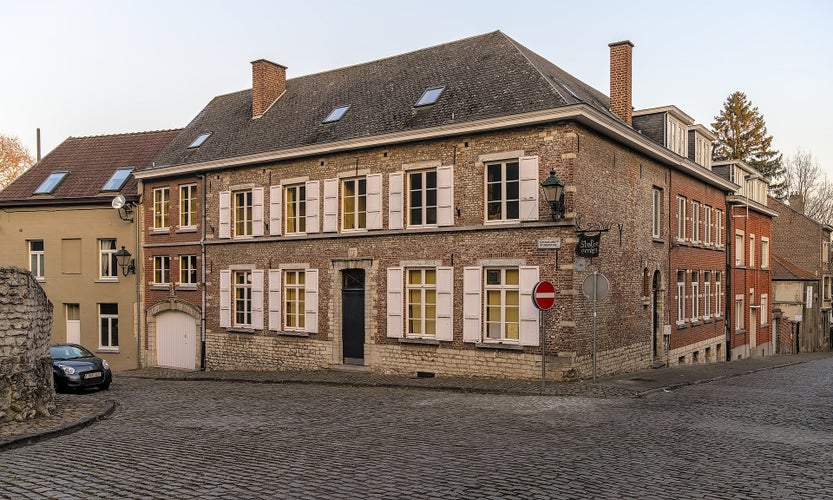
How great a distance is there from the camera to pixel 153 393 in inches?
684

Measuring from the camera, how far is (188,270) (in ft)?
84.3

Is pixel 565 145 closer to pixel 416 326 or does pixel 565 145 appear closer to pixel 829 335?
pixel 416 326

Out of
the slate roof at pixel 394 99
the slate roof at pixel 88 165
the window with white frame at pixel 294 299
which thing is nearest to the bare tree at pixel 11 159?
the slate roof at pixel 88 165

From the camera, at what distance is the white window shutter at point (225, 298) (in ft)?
79.0

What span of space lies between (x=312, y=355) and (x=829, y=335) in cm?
4171

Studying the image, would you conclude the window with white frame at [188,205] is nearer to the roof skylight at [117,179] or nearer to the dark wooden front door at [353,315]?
the roof skylight at [117,179]

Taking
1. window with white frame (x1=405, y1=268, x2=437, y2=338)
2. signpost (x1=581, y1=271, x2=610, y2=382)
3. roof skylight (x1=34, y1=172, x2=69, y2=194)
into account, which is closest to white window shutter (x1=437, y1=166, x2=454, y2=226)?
window with white frame (x1=405, y1=268, x2=437, y2=338)

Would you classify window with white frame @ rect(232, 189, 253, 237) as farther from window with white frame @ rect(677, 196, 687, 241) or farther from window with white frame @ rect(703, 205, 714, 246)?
window with white frame @ rect(703, 205, 714, 246)

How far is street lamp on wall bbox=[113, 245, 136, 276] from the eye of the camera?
88.4 ft

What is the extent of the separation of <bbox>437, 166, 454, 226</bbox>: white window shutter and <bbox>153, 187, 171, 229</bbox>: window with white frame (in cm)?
1164

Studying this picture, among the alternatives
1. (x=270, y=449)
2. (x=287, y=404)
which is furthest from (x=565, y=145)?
(x=270, y=449)

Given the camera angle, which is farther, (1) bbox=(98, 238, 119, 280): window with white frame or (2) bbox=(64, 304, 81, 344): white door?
(2) bbox=(64, 304, 81, 344): white door

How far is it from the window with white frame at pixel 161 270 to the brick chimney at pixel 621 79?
1592cm

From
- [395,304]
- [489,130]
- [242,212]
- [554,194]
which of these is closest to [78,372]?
[242,212]
